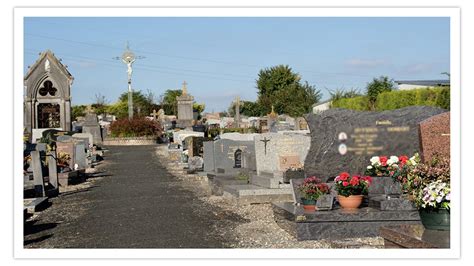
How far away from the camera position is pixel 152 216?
1024 cm

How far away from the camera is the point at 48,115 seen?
1423 inches

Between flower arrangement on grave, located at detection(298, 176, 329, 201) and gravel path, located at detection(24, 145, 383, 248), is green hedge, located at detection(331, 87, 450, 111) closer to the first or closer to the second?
gravel path, located at detection(24, 145, 383, 248)

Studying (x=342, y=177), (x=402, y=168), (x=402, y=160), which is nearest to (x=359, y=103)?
(x=402, y=160)

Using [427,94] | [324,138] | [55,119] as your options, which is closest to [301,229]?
[324,138]

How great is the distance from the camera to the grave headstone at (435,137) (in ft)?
32.2

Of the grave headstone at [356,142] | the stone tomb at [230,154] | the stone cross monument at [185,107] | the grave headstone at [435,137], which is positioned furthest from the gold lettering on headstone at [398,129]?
the stone cross monument at [185,107]

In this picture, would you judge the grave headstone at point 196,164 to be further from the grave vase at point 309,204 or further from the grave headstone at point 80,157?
the grave vase at point 309,204

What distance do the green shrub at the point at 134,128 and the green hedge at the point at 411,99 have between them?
1262 cm

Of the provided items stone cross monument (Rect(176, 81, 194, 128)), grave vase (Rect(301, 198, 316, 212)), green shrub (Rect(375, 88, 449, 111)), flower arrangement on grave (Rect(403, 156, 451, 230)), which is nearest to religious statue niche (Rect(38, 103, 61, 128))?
stone cross monument (Rect(176, 81, 194, 128))

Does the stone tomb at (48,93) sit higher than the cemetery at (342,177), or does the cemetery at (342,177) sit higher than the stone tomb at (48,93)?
the stone tomb at (48,93)

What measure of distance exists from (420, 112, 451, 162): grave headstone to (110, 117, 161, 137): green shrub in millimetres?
28577

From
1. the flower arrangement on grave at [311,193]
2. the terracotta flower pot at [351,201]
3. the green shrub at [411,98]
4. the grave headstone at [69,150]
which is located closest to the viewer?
the terracotta flower pot at [351,201]

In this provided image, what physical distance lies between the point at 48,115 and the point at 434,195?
32.1 meters

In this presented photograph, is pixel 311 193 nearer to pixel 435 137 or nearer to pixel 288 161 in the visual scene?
pixel 435 137
